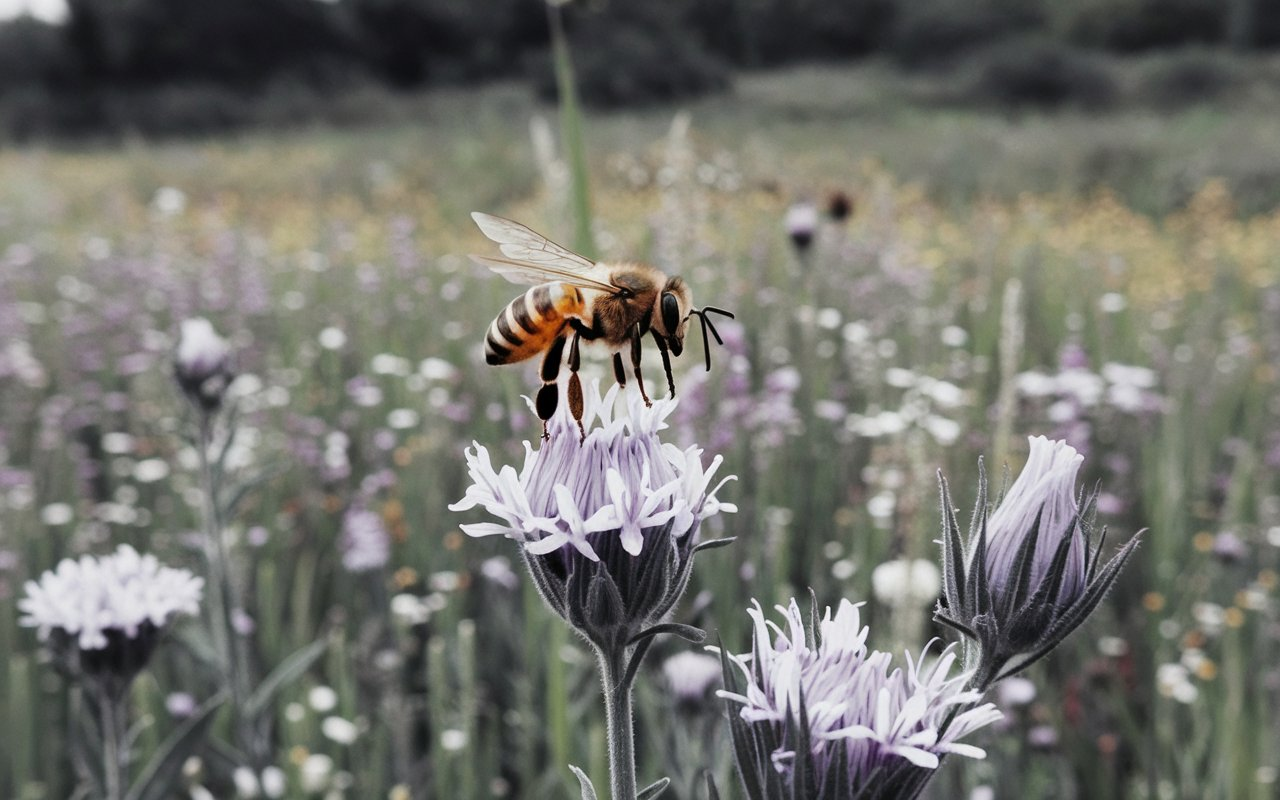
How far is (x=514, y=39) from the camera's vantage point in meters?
25.9

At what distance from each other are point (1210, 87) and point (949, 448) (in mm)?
23316

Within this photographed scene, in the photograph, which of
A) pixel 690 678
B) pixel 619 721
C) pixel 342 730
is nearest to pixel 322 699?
pixel 342 730

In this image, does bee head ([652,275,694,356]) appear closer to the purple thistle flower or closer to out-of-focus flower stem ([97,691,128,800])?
out-of-focus flower stem ([97,691,128,800])

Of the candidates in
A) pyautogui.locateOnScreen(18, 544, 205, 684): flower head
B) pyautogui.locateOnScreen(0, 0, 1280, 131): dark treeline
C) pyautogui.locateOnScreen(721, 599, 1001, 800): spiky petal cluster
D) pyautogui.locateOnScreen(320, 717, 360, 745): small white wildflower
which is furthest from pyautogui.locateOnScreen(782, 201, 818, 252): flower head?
pyautogui.locateOnScreen(0, 0, 1280, 131): dark treeline

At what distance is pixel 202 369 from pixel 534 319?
96 centimetres

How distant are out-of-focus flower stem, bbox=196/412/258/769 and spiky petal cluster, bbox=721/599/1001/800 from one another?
1.39 m

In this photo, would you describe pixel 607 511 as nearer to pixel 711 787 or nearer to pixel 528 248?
pixel 711 787

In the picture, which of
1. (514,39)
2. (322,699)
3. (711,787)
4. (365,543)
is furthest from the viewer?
(514,39)

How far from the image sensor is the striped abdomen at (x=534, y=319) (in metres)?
1.27

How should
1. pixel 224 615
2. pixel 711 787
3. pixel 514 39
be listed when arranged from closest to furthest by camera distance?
1. pixel 711 787
2. pixel 224 615
3. pixel 514 39

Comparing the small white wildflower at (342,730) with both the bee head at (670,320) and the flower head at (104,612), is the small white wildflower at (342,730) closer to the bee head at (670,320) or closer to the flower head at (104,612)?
the flower head at (104,612)

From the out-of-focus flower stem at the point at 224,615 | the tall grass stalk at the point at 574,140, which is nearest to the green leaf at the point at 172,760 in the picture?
the out-of-focus flower stem at the point at 224,615

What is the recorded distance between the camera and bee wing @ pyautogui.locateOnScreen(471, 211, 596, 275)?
49.4 inches

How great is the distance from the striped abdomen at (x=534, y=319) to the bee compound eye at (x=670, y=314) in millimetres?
91
